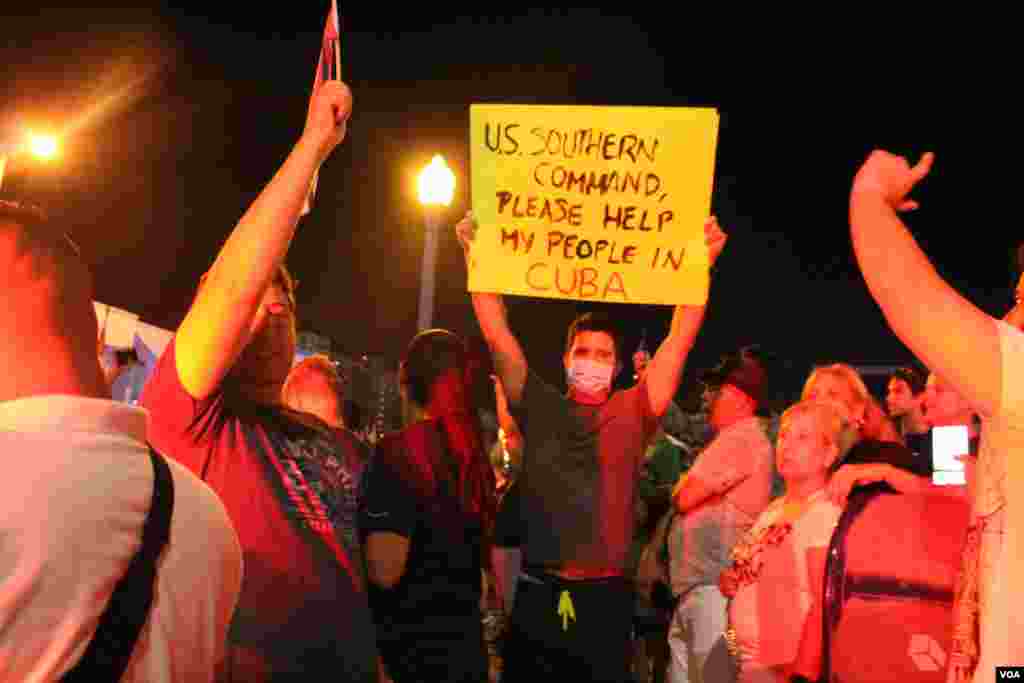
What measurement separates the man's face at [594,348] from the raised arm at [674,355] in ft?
0.71

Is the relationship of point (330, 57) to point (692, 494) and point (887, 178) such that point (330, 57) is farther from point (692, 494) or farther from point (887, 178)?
point (692, 494)

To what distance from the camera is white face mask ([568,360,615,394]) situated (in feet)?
15.4

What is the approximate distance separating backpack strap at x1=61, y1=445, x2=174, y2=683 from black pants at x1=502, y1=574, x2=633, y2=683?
2786 millimetres

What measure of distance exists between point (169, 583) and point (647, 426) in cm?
316

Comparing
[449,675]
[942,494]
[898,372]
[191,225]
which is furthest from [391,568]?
[191,225]

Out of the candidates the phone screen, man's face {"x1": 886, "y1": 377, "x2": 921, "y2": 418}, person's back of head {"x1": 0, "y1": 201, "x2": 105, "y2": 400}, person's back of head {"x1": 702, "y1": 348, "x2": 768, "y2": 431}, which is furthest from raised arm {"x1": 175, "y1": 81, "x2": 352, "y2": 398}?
man's face {"x1": 886, "y1": 377, "x2": 921, "y2": 418}

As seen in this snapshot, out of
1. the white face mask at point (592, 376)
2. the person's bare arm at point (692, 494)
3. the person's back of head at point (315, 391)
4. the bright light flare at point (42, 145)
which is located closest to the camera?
the white face mask at point (592, 376)

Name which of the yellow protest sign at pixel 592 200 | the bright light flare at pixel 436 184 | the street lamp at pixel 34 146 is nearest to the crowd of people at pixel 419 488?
the yellow protest sign at pixel 592 200

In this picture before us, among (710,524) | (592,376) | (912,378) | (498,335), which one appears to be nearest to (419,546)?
(498,335)

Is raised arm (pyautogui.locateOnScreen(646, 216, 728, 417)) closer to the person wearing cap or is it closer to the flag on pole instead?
the person wearing cap

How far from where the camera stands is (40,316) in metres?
1.64

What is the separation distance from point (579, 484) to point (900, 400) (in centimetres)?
250

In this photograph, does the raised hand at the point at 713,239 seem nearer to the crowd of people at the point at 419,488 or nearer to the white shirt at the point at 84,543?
the crowd of people at the point at 419,488

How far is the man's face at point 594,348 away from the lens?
471 centimetres
